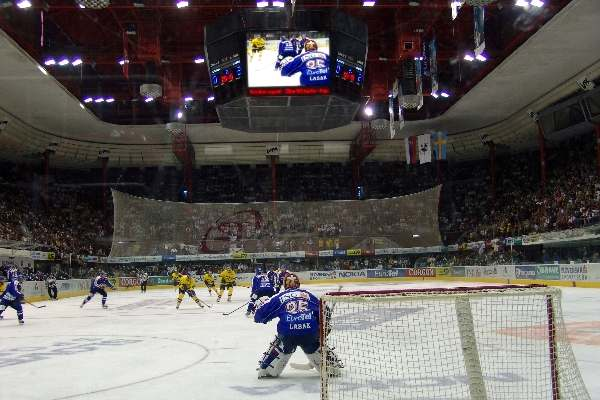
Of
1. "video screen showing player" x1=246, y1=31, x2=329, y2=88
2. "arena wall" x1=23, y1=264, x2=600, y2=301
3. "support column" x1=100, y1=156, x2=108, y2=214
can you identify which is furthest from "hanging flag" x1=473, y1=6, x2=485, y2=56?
"support column" x1=100, y1=156, x2=108, y2=214

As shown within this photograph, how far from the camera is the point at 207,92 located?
26672 millimetres

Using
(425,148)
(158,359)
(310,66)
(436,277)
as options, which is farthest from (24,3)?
(436,277)

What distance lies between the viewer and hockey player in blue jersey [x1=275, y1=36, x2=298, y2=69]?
1463 centimetres

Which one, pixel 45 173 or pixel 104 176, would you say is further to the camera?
pixel 104 176

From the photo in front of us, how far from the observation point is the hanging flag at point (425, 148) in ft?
88.7

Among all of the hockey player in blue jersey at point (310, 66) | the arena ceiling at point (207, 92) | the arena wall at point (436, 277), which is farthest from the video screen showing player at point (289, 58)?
the arena wall at point (436, 277)

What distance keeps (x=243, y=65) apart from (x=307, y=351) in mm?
10361

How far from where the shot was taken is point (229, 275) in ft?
62.8

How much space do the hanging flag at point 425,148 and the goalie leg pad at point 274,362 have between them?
22.0m

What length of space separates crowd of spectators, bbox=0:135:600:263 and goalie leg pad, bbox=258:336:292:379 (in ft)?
80.8

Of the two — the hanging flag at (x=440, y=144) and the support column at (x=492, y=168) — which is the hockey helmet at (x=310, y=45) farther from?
the support column at (x=492, y=168)

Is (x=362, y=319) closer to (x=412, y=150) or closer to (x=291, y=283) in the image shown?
(x=291, y=283)

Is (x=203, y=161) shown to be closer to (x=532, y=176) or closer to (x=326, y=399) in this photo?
(x=532, y=176)

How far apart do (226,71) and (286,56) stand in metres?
1.66
